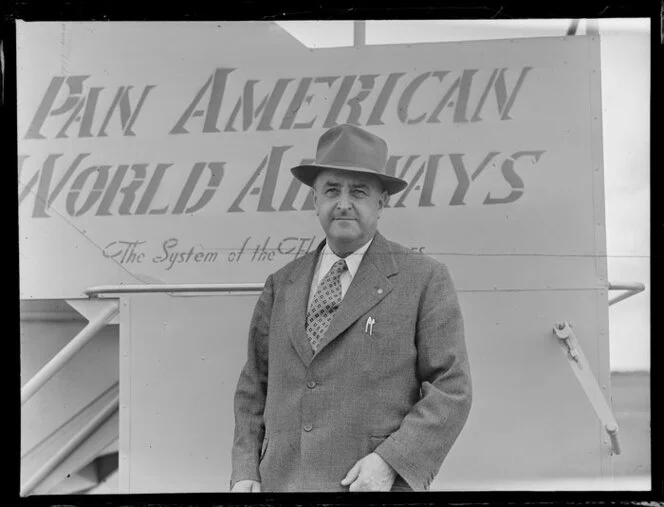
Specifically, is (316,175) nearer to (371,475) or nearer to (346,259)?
(346,259)

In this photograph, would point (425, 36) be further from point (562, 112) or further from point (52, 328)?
point (52, 328)

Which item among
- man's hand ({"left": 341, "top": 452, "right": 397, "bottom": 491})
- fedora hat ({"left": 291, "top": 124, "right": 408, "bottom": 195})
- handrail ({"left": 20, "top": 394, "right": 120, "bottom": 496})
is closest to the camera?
man's hand ({"left": 341, "top": 452, "right": 397, "bottom": 491})

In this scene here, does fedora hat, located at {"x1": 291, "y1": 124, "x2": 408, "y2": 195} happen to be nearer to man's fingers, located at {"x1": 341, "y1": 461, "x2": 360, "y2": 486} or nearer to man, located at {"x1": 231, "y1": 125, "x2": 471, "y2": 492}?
man, located at {"x1": 231, "y1": 125, "x2": 471, "y2": 492}

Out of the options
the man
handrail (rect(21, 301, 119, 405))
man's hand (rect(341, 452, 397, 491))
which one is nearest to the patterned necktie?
the man

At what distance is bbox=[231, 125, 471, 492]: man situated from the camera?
2967mm

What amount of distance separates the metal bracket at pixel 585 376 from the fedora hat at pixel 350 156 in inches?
28.0

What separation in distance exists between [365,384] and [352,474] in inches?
11.1

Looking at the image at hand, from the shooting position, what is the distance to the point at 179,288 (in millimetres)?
3096

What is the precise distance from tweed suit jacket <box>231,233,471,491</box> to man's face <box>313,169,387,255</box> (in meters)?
0.07

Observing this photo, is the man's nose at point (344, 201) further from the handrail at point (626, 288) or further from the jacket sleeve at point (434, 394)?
the handrail at point (626, 288)

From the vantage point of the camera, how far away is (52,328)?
10.4 feet

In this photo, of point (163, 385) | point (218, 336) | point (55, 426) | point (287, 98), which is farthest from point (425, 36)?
point (55, 426)

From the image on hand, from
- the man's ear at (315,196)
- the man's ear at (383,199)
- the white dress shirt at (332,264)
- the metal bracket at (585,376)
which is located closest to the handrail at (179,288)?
the white dress shirt at (332,264)

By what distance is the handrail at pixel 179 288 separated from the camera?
10.2 feet
